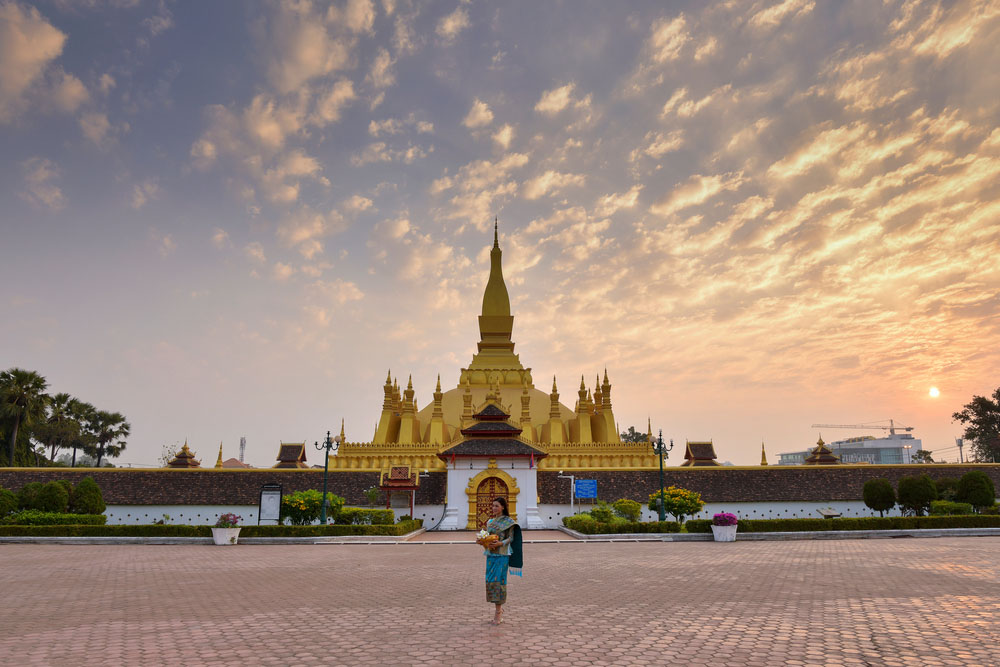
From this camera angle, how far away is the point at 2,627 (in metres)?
9.21

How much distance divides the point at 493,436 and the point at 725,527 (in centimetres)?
1292

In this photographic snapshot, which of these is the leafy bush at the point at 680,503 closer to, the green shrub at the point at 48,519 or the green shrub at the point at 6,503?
the green shrub at the point at 48,519

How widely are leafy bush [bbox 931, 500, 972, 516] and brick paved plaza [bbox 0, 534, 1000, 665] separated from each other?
572 inches

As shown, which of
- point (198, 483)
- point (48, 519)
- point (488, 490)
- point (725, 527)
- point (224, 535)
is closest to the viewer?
point (224, 535)

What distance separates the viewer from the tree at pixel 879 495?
3297 centimetres

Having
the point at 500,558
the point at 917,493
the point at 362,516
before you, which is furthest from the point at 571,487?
the point at 500,558

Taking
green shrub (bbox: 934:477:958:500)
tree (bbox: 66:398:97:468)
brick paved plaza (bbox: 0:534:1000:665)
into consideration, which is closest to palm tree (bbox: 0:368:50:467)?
tree (bbox: 66:398:97:468)

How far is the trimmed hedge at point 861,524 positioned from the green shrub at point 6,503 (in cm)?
2844

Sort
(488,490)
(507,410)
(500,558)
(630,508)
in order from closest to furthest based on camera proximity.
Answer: (500,558), (630,508), (488,490), (507,410)

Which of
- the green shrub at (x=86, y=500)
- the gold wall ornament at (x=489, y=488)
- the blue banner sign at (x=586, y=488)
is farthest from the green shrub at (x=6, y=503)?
the blue banner sign at (x=586, y=488)

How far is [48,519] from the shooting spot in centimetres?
2705

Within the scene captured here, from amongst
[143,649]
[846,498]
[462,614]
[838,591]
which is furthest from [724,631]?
[846,498]

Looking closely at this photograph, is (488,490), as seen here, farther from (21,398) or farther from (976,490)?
(21,398)

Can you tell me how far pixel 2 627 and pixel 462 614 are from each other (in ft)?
21.1
